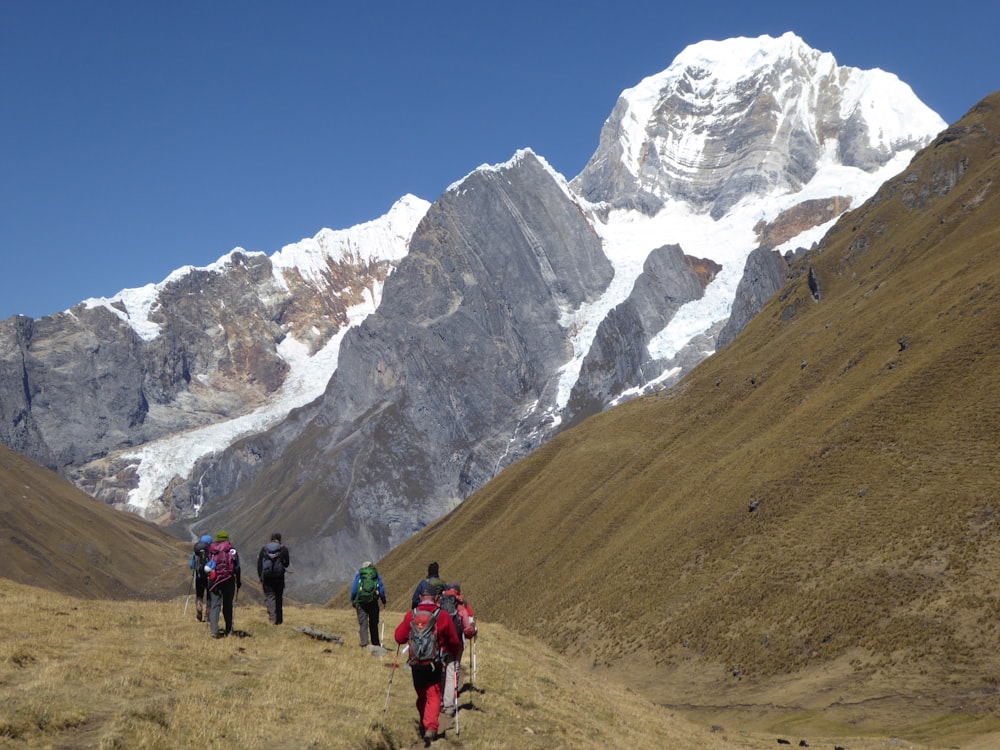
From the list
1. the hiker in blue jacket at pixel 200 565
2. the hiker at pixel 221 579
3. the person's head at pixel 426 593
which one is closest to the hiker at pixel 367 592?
the hiker at pixel 221 579

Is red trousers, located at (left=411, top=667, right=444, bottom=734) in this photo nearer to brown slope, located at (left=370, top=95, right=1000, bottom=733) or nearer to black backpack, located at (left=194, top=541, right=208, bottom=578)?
black backpack, located at (left=194, top=541, right=208, bottom=578)

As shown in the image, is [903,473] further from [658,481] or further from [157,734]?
[157,734]

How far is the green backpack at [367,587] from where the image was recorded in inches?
1116

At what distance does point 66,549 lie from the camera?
162 metres

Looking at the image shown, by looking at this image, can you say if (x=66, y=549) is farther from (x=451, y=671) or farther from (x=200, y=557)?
(x=451, y=671)

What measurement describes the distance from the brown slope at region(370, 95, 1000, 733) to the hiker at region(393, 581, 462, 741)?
33.3m

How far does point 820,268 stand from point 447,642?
143 m

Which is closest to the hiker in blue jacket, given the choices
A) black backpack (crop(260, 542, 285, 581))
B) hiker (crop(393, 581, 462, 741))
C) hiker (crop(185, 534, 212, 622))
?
hiker (crop(185, 534, 212, 622))

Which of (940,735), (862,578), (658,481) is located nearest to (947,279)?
(658,481)

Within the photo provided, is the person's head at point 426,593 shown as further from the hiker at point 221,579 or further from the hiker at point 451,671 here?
the hiker at point 221,579

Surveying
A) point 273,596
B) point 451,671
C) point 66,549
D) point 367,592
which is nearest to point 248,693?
point 451,671

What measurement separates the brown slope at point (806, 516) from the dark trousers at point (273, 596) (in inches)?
1196

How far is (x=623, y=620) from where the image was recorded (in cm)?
7788

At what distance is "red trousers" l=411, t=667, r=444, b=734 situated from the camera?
63.7 feet
